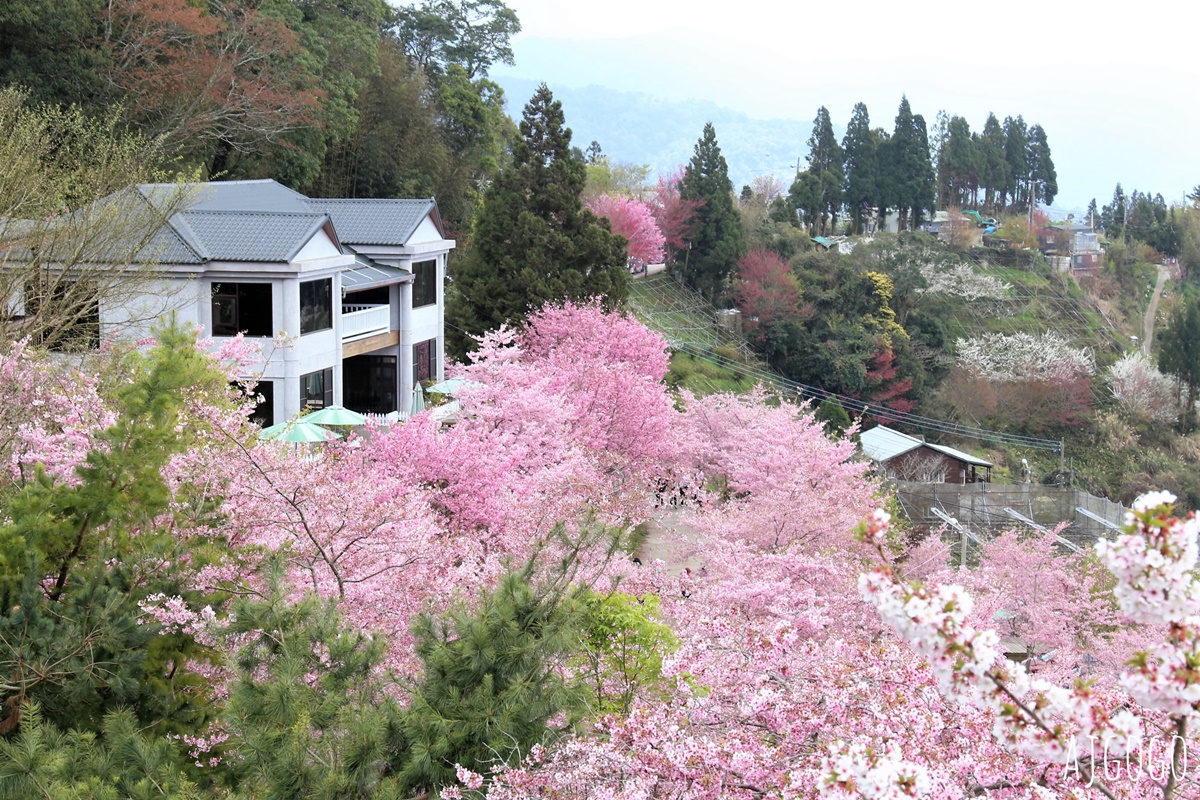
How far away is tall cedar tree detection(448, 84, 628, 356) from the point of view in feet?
81.1

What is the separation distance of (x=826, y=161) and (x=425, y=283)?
37412 mm

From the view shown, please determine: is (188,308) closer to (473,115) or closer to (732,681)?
(732,681)

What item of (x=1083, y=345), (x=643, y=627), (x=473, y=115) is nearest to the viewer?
(x=643, y=627)

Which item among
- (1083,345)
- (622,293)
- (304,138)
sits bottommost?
(1083,345)

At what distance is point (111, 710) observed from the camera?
5844 mm

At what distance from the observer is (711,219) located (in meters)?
42.3

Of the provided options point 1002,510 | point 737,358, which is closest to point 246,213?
point 1002,510

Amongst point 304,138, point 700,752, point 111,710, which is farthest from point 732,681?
point 304,138

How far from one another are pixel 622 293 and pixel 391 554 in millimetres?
17925

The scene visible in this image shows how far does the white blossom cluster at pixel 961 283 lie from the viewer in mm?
44688

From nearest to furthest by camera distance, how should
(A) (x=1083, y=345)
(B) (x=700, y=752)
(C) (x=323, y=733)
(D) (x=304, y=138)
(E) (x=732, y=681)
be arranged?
1. (B) (x=700, y=752)
2. (C) (x=323, y=733)
3. (E) (x=732, y=681)
4. (D) (x=304, y=138)
5. (A) (x=1083, y=345)

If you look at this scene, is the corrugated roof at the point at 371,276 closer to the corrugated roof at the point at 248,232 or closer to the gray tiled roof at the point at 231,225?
the gray tiled roof at the point at 231,225

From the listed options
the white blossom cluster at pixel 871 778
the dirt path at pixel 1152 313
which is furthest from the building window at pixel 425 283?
the dirt path at pixel 1152 313

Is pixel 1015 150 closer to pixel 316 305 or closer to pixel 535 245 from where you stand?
pixel 535 245
